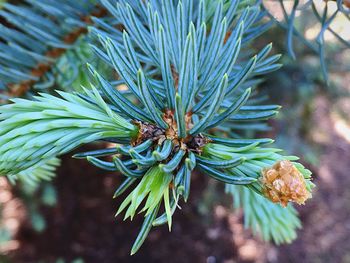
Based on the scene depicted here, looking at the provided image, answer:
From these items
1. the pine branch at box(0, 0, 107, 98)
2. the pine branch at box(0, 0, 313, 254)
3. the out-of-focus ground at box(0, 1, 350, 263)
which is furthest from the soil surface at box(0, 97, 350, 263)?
the pine branch at box(0, 0, 313, 254)

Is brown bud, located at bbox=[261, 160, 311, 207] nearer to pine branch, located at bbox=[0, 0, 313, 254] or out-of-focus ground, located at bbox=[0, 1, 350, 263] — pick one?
pine branch, located at bbox=[0, 0, 313, 254]

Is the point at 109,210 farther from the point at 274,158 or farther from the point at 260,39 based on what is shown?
the point at 274,158

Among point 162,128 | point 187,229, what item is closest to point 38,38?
point 162,128

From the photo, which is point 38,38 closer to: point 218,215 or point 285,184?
point 285,184

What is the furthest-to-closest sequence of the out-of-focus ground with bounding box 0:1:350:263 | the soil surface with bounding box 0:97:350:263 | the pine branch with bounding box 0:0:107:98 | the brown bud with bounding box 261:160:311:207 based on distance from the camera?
the soil surface with bounding box 0:97:350:263
the out-of-focus ground with bounding box 0:1:350:263
the pine branch with bounding box 0:0:107:98
the brown bud with bounding box 261:160:311:207

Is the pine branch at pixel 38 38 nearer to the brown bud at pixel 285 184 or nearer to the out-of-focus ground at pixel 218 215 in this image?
the brown bud at pixel 285 184

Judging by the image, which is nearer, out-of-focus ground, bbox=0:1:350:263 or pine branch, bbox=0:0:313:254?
pine branch, bbox=0:0:313:254

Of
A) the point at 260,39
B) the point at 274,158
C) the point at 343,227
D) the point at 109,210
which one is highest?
the point at 260,39

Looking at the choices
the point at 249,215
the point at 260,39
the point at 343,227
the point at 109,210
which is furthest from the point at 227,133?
the point at 343,227
